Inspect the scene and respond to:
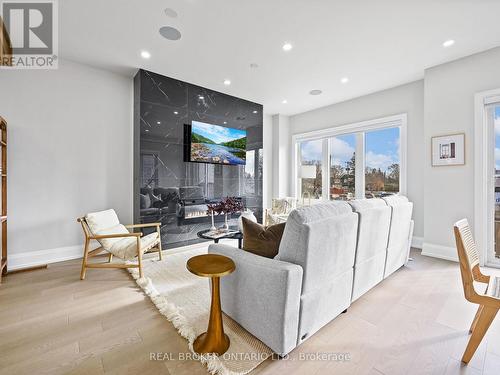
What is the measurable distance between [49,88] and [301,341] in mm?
4237

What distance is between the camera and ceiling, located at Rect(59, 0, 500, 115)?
2.34 m

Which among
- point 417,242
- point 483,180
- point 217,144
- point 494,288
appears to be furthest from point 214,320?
point 417,242

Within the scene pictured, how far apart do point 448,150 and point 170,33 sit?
13.3 ft

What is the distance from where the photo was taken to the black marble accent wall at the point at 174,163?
143 inches

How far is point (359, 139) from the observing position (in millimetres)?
4828

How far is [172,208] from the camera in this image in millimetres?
3920

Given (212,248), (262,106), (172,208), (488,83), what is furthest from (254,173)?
(488,83)

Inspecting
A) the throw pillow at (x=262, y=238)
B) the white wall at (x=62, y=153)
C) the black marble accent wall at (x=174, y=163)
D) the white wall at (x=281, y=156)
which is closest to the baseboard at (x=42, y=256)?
the white wall at (x=62, y=153)

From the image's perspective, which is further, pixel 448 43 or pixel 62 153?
pixel 62 153

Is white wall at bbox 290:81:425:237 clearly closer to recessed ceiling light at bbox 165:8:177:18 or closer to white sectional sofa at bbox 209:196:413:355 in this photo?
white sectional sofa at bbox 209:196:413:355

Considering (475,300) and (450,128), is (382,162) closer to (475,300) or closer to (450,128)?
(450,128)

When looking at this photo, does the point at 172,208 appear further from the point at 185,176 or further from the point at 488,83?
the point at 488,83

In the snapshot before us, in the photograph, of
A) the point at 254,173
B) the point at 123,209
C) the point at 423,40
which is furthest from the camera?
the point at 254,173

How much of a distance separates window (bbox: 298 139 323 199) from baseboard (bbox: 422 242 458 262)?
94.7 inches
